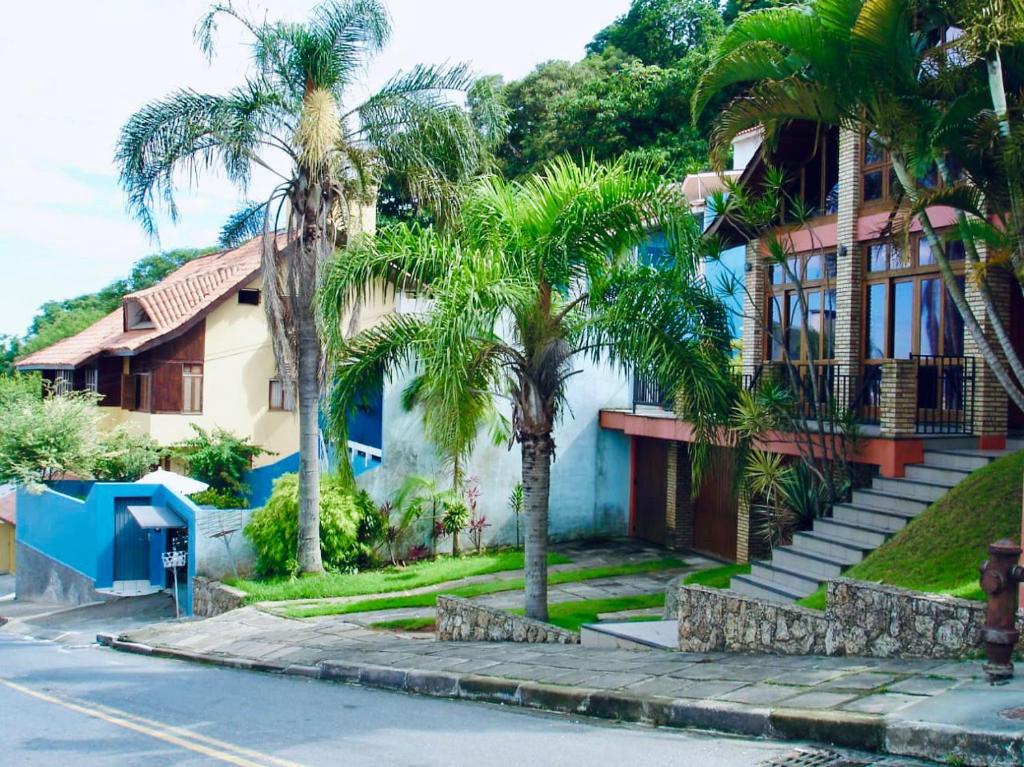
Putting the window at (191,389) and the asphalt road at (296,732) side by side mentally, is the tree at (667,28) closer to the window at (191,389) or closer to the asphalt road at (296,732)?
the window at (191,389)

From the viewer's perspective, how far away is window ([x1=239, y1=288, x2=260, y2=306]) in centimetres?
3148

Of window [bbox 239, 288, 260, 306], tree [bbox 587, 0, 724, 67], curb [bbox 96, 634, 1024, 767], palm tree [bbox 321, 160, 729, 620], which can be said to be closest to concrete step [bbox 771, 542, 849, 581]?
palm tree [bbox 321, 160, 729, 620]

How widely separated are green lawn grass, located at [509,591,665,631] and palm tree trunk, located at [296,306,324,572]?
17.8 ft

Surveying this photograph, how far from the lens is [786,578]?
12.5m

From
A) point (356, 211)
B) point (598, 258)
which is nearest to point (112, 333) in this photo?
point (356, 211)

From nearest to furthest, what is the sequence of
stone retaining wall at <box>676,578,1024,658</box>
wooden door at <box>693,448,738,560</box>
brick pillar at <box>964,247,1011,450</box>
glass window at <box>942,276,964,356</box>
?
stone retaining wall at <box>676,578,1024,658</box>, brick pillar at <box>964,247,1011,450</box>, glass window at <box>942,276,964,356</box>, wooden door at <box>693,448,738,560</box>

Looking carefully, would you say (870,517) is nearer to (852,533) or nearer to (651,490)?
(852,533)

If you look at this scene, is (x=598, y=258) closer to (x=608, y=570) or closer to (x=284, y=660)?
(x=284, y=660)

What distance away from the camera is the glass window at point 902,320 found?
49.9 ft

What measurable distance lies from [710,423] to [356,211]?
11238 mm

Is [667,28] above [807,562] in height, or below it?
above

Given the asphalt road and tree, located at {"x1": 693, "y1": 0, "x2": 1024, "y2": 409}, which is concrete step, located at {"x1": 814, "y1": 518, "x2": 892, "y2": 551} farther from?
the asphalt road

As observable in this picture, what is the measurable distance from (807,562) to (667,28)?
31495mm

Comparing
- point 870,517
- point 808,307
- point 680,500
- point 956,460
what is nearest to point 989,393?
point 956,460
